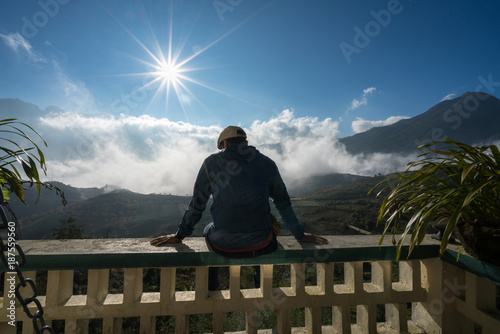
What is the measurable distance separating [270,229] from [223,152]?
74 cm

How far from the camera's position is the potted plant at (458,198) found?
4.55ft

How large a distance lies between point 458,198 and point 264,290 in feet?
4.79

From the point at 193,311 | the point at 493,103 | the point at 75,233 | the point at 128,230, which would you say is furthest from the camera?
the point at 493,103

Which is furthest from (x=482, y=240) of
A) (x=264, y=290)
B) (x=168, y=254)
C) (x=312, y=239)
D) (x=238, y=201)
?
(x=168, y=254)

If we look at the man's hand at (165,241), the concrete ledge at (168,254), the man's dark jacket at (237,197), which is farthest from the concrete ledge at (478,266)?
the man's hand at (165,241)

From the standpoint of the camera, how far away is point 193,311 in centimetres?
186

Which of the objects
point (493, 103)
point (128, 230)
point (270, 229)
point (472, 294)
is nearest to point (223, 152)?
point (270, 229)

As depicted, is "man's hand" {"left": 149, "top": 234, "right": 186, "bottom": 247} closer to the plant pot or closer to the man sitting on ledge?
the man sitting on ledge

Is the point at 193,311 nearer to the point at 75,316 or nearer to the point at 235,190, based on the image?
the point at 75,316

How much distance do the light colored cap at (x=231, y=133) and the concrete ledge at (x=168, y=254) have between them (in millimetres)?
919

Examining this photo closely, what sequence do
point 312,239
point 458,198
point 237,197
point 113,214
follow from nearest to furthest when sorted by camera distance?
point 458,198, point 237,197, point 312,239, point 113,214

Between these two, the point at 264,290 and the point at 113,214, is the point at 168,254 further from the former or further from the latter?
the point at 113,214

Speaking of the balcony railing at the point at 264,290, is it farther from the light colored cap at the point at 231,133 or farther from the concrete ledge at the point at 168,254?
the light colored cap at the point at 231,133

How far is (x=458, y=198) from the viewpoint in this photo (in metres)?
1.49
